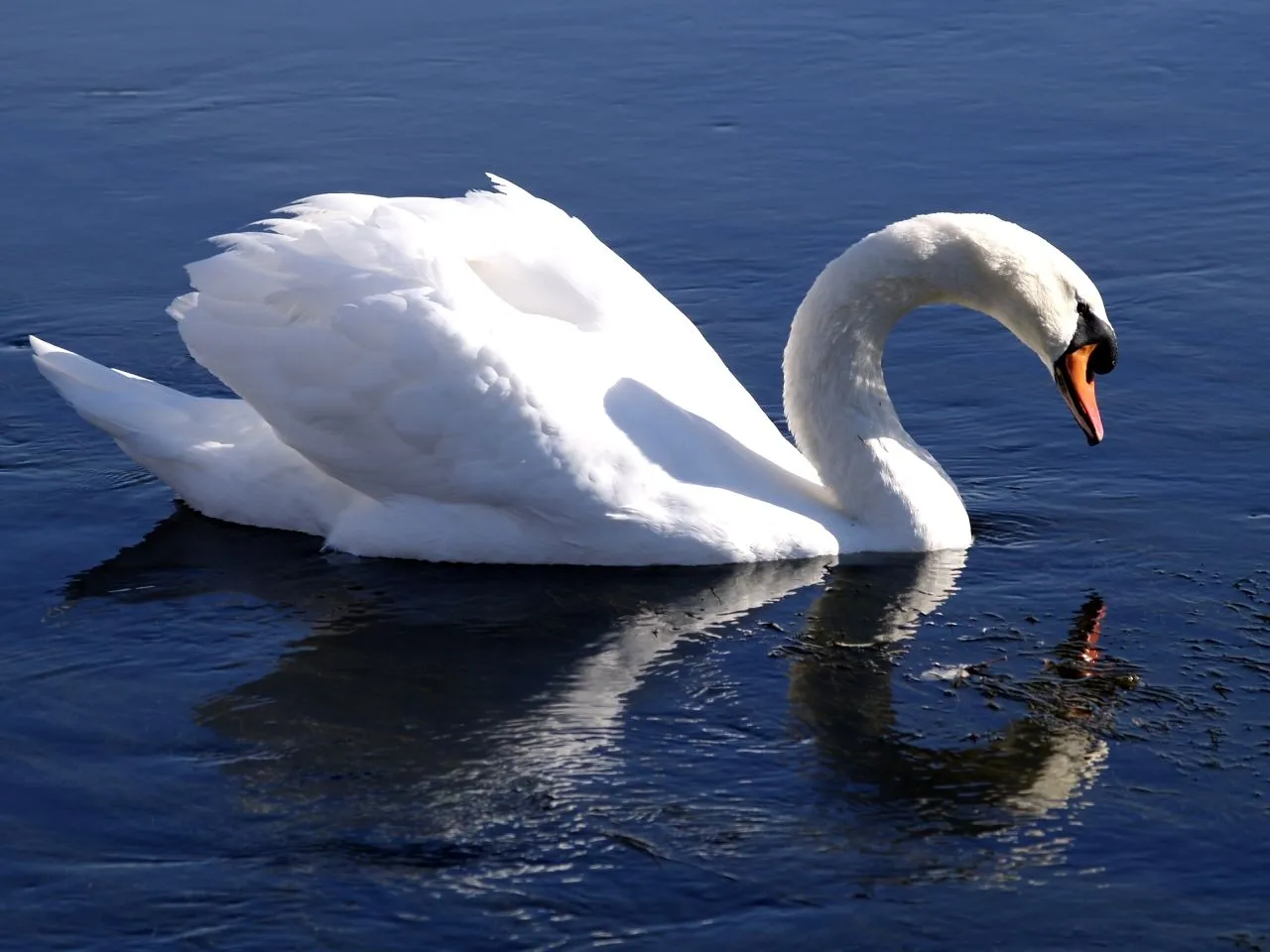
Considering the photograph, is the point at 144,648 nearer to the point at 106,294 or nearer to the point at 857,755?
the point at 857,755

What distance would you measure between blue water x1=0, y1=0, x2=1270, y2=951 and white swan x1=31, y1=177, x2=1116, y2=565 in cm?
20

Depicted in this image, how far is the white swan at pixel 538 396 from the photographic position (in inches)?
317

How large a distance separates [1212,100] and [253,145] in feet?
17.8

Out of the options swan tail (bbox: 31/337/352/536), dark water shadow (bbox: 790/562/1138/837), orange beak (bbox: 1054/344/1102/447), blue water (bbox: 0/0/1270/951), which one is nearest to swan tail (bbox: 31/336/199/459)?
swan tail (bbox: 31/337/352/536)

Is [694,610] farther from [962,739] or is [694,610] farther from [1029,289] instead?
[1029,289]

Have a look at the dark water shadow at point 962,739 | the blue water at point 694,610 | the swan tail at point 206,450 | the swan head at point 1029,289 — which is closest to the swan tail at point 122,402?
the swan tail at point 206,450

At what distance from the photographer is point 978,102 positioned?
1305 centimetres

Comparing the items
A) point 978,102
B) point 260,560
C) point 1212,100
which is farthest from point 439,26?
point 260,560

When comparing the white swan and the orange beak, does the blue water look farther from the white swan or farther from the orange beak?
the orange beak

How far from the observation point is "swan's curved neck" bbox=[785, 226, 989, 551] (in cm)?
836

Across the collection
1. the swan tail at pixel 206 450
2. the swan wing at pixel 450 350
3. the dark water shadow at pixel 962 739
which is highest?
the swan wing at pixel 450 350

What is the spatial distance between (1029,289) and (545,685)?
2.39 metres

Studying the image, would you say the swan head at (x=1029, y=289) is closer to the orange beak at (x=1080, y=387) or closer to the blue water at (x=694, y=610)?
the orange beak at (x=1080, y=387)

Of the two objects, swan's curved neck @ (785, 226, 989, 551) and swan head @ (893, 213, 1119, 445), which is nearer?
swan head @ (893, 213, 1119, 445)
